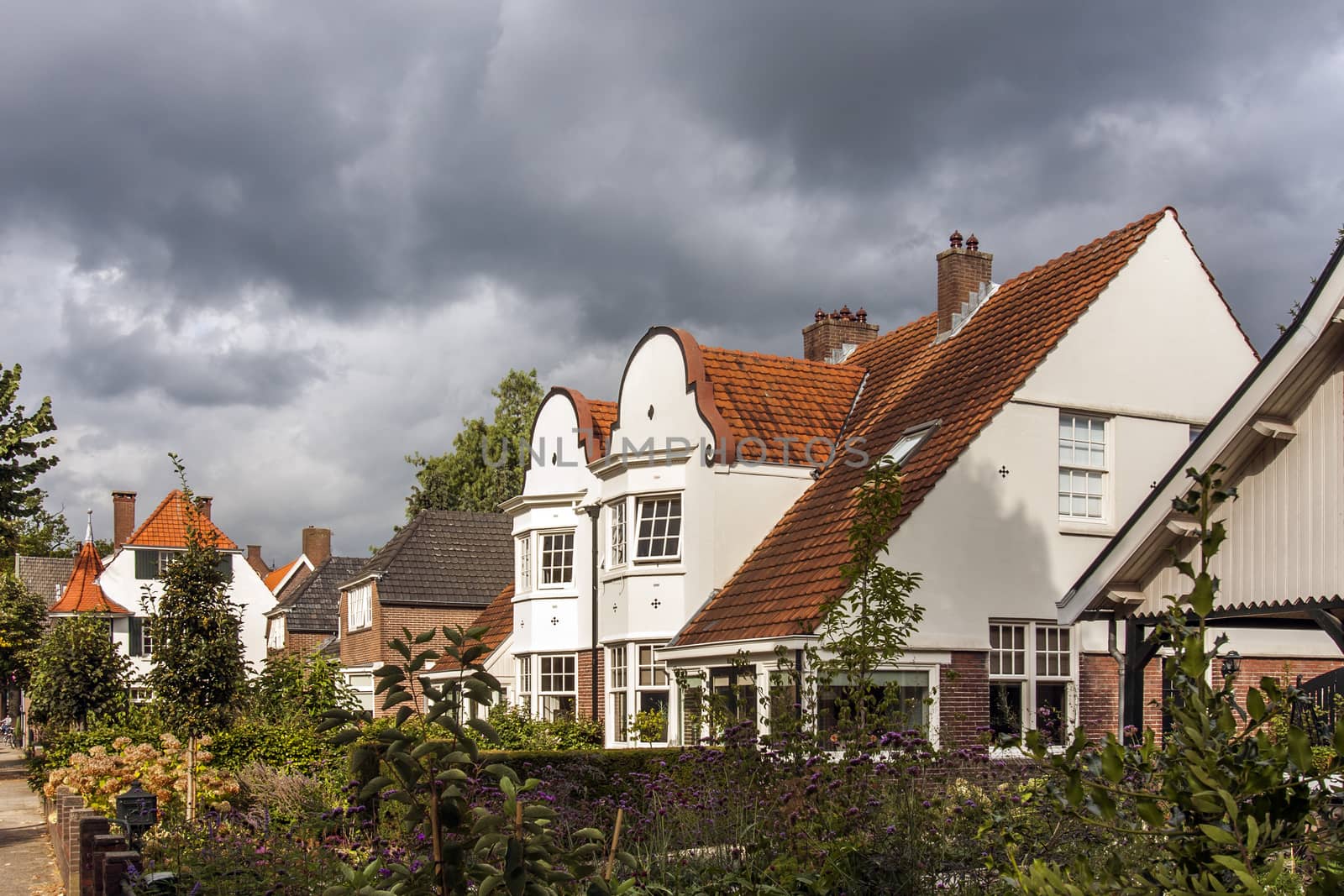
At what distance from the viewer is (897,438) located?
21094 millimetres

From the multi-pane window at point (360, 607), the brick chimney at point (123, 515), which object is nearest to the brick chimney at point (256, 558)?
the brick chimney at point (123, 515)

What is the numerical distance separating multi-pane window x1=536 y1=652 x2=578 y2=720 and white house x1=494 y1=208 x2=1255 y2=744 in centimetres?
14

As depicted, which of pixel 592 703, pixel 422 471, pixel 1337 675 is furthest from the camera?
pixel 422 471

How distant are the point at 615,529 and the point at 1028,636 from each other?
815cm

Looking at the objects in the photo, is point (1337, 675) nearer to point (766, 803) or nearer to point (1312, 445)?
point (1312, 445)

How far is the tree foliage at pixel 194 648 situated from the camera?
1725 cm

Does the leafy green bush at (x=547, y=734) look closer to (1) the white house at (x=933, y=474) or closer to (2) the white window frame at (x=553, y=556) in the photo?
(1) the white house at (x=933, y=474)

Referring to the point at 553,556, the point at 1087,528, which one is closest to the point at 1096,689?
the point at 1087,528

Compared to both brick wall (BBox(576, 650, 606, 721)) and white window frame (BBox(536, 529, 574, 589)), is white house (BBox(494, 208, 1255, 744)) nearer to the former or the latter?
brick wall (BBox(576, 650, 606, 721))

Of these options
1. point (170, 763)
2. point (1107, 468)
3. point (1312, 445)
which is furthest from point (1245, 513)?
point (170, 763)

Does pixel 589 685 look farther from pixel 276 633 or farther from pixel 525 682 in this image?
pixel 276 633

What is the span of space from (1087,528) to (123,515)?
5310 cm

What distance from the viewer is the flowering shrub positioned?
17406 mm

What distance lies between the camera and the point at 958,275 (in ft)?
80.7
